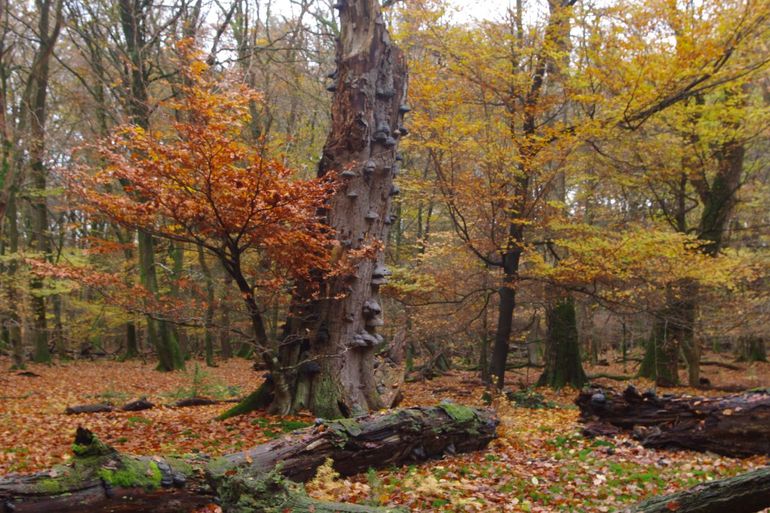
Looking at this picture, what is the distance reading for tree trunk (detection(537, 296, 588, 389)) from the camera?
15.2 m

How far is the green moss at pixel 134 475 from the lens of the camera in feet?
12.7

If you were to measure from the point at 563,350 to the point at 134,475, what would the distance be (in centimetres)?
1357

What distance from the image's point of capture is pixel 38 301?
19.3 metres

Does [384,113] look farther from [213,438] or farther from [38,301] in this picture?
[38,301]

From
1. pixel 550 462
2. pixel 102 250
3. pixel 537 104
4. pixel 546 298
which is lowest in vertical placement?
pixel 550 462

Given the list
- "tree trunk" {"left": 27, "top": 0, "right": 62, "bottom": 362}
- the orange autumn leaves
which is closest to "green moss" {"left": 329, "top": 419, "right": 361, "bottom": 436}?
the orange autumn leaves

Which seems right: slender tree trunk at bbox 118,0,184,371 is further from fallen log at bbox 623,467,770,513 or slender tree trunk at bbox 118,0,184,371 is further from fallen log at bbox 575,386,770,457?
fallen log at bbox 623,467,770,513

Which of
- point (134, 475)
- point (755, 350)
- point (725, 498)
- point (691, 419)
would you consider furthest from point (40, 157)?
point (755, 350)

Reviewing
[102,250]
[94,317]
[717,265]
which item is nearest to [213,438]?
[102,250]

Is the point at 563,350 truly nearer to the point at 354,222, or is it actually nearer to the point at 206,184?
the point at 354,222

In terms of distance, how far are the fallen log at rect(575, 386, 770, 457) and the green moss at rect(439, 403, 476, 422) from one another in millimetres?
2129

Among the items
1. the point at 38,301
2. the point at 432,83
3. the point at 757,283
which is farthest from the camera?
the point at 38,301

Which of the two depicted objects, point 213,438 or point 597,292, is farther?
point 597,292

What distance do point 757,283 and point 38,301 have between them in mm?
23200
